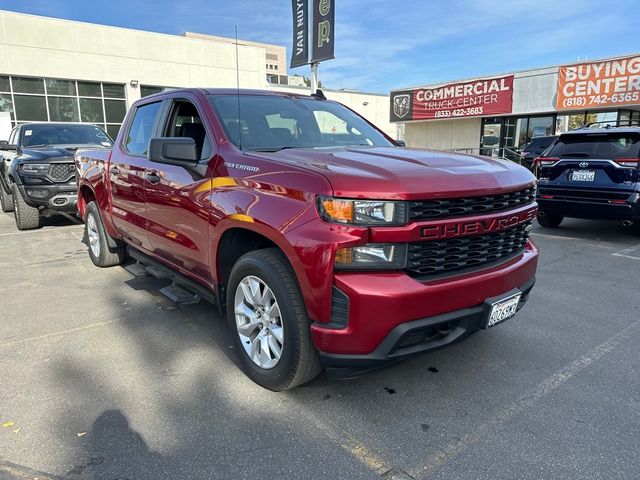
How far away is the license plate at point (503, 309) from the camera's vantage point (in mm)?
2770

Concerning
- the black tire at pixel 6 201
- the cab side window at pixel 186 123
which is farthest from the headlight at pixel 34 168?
the cab side window at pixel 186 123

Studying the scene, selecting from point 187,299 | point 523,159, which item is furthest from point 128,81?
point 187,299

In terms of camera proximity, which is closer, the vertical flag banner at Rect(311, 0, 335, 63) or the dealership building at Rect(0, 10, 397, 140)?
the vertical flag banner at Rect(311, 0, 335, 63)

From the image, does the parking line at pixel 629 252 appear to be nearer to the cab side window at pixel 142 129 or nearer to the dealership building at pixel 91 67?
the cab side window at pixel 142 129

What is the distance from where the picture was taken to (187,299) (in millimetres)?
3785

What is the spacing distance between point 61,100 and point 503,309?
24.6 meters

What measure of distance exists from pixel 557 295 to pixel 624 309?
590 millimetres

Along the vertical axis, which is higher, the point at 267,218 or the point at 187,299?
the point at 267,218

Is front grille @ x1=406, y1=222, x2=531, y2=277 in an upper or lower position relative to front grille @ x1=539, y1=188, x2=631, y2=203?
upper

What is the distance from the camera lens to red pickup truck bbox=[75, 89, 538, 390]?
94.6 inches

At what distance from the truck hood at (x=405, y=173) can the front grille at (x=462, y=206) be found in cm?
4

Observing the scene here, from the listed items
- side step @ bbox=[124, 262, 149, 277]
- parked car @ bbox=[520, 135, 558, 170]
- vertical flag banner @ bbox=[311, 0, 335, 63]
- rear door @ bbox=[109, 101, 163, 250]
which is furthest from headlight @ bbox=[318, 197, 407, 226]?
parked car @ bbox=[520, 135, 558, 170]

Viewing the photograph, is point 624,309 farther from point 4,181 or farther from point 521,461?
point 4,181

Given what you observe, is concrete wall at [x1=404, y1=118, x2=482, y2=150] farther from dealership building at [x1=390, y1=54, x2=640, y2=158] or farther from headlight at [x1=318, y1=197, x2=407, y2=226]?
headlight at [x1=318, y1=197, x2=407, y2=226]
